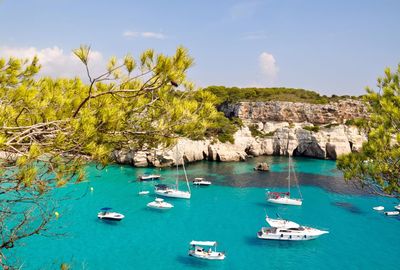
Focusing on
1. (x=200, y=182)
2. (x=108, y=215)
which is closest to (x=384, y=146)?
(x=108, y=215)

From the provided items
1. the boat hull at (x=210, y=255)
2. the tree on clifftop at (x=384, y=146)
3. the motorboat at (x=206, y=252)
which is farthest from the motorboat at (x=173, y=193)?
the tree on clifftop at (x=384, y=146)

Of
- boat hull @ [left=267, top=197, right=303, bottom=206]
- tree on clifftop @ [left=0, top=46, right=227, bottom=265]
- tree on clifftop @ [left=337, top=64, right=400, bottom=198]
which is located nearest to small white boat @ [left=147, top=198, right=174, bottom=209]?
boat hull @ [left=267, top=197, right=303, bottom=206]

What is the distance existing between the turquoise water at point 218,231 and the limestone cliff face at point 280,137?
1445 centimetres

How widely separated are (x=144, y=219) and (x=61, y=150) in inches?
1050

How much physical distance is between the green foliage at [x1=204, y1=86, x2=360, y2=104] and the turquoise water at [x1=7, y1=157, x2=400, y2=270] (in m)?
A: 41.0

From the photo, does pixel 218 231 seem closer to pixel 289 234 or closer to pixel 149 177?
pixel 289 234

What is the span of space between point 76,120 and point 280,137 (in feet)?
217

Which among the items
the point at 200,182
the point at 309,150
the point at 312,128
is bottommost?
the point at 200,182

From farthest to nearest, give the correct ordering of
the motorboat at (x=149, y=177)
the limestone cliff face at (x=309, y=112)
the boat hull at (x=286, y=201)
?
the limestone cliff face at (x=309, y=112) → the motorboat at (x=149, y=177) → the boat hull at (x=286, y=201)

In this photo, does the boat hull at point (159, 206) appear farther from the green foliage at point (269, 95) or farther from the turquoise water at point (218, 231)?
the green foliage at point (269, 95)

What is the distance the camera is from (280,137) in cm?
6819

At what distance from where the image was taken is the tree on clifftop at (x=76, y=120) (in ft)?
16.5

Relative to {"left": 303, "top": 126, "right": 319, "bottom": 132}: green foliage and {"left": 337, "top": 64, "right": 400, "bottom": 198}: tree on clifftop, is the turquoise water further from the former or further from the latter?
{"left": 303, "top": 126, "right": 319, "bottom": 132}: green foliage

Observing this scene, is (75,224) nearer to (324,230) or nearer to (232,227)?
(232,227)
